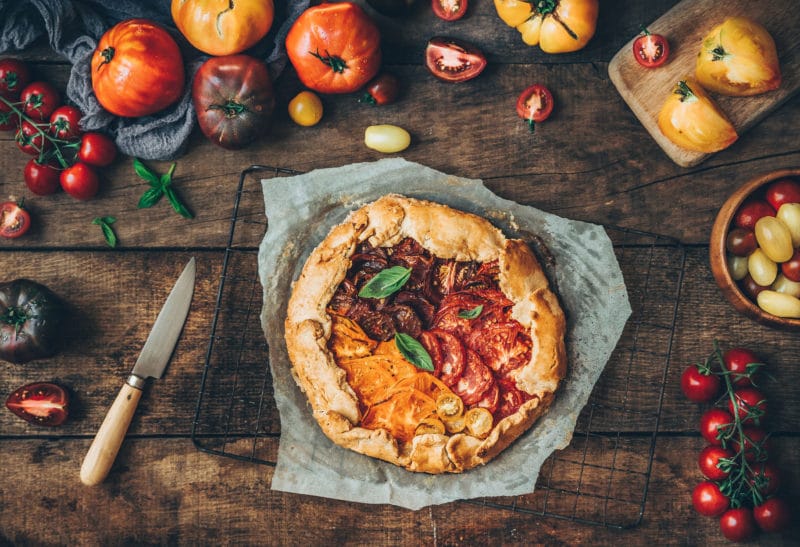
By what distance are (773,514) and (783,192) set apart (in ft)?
6.72

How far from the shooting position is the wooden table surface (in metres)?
4.39

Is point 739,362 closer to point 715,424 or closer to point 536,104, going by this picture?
point 715,424

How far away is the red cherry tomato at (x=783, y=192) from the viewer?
409 centimetres

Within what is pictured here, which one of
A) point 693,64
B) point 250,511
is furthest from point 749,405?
point 250,511

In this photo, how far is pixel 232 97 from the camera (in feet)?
13.4

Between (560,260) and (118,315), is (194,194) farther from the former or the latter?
(560,260)

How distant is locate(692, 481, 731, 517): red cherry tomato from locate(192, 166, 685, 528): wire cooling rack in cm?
35

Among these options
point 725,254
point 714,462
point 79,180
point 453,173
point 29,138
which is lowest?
point 714,462

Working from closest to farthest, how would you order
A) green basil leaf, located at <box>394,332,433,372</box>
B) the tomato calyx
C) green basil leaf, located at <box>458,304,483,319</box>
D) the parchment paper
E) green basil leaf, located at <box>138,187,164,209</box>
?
green basil leaf, located at <box>394,332,433,372</box>
green basil leaf, located at <box>458,304,483,319</box>
the tomato calyx
the parchment paper
green basil leaf, located at <box>138,187,164,209</box>

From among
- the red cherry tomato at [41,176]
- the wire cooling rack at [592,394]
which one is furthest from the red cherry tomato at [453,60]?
the red cherry tomato at [41,176]

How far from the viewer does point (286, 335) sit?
4180 millimetres

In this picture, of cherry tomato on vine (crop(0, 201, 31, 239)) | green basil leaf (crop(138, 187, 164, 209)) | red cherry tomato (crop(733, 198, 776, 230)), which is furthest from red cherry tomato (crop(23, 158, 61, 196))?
red cherry tomato (crop(733, 198, 776, 230))

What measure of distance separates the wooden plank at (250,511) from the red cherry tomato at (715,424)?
19 centimetres

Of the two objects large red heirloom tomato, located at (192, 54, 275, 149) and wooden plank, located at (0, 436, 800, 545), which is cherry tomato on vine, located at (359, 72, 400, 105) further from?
wooden plank, located at (0, 436, 800, 545)
